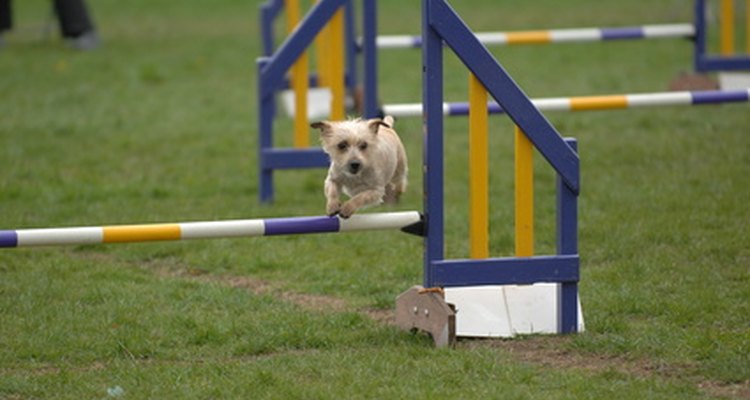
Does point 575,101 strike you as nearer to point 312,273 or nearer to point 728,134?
point 312,273

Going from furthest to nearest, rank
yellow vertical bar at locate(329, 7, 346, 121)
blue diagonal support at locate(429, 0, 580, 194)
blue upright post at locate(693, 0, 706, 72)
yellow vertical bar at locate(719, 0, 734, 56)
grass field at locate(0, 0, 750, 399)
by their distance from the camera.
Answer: yellow vertical bar at locate(719, 0, 734, 56) < blue upright post at locate(693, 0, 706, 72) < yellow vertical bar at locate(329, 7, 346, 121) < blue diagonal support at locate(429, 0, 580, 194) < grass field at locate(0, 0, 750, 399)

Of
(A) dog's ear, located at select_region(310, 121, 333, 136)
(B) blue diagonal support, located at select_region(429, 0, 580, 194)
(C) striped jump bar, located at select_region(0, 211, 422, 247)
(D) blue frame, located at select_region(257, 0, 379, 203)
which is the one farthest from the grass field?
(A) dog's ear, located at select_region(310, 121, 333, 136)

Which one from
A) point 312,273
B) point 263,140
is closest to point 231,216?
point 263,140

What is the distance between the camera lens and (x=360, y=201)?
5.95 m

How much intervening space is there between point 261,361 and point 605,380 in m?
1.35

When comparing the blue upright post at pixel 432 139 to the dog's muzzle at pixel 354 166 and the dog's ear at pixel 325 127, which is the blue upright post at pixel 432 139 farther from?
the dog's ear at pixel 325 127

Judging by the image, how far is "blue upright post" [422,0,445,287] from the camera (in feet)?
18.9

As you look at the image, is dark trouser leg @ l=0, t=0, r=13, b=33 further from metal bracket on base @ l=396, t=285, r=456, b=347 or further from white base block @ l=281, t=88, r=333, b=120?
Result: metal bracket on base @ l=396, t=285, r=456, b=347

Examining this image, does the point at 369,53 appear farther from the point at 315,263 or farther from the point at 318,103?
the point at 318,103

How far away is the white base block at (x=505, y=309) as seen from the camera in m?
5.99

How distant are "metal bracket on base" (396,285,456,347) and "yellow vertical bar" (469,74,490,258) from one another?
0.92 feet

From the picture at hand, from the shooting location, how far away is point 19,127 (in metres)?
12.1

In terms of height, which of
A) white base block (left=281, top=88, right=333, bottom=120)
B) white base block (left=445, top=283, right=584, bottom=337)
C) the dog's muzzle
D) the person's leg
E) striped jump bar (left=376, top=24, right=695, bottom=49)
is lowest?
white base block (left=445, top=283, right=584, bottom=337)

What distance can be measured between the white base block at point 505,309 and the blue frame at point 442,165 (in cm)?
9
